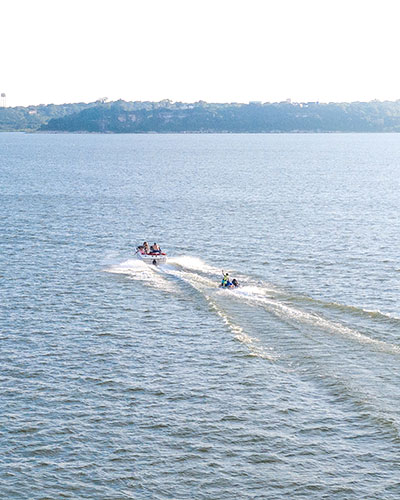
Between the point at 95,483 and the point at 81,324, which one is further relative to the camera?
the point at 81,324

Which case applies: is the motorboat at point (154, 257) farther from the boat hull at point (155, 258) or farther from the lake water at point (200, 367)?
the lake water at point (200, 367)

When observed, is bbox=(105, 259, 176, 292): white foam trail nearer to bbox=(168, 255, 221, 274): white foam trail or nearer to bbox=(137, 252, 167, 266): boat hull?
bbox=(137, 252, 167, 266): boat hull

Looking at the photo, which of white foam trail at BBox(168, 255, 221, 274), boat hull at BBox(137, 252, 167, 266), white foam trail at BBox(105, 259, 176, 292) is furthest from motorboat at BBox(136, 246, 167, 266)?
white foam trail at BBox(168, 255, 221, 274)

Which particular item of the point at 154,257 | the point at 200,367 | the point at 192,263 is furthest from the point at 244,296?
the point at 154,257

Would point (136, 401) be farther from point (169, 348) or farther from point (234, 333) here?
point (234, 333)

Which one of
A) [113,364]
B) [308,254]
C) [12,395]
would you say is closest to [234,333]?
[113,364]

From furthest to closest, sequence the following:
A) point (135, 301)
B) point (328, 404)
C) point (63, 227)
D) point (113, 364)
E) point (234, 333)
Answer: point (63, 227), point (135, 301), point (234, 333), point (113, 364), point (328, 404)

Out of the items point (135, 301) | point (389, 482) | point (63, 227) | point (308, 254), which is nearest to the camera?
point (389, 482)
